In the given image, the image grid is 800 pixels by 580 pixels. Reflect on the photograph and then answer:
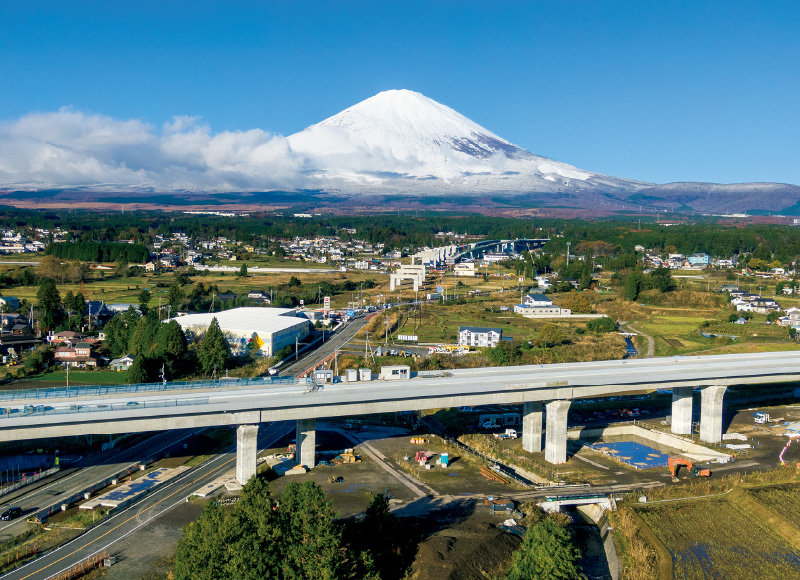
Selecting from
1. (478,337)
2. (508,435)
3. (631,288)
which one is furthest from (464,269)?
(508,435)

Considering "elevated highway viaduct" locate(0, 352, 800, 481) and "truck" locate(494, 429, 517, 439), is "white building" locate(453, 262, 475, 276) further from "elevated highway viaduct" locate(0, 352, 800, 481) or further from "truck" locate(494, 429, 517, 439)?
"truck" locate(494, 429, 517, 439)

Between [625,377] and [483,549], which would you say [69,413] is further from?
[625,377]

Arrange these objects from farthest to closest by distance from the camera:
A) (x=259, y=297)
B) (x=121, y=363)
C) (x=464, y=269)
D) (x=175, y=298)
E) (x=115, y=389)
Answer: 1. (x=464, y=269)
2. (x=259, y=297)
3. (x=175, y=298)
4. (x=121, y=363)
5. (x=115, y=389)

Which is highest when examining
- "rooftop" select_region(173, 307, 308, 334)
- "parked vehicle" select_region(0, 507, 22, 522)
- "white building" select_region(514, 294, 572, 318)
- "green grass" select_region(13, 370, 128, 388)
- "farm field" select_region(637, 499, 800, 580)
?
"rooftop" select_region(173, 307, 308, 334)

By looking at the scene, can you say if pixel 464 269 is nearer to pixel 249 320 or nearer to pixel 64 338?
pixel 249 320

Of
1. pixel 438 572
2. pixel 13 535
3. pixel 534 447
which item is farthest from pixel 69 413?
pixel 534 447

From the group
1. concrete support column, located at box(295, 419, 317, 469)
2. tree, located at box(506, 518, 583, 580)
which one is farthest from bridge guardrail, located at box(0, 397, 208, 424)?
tree, located at box(506, 518, 583, 580)

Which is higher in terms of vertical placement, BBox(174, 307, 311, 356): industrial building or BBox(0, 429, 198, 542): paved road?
BBox(174, 307, 311, 356): industrial building
